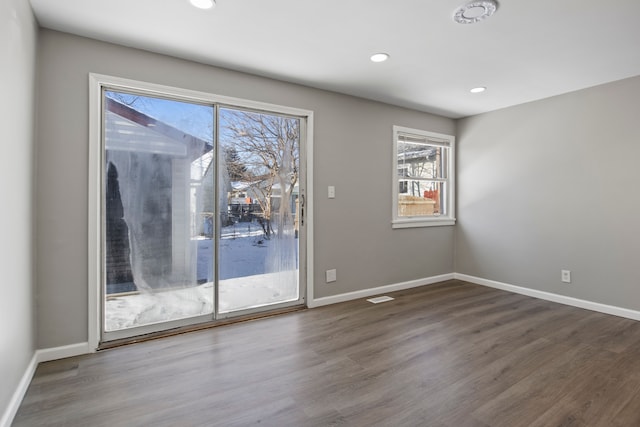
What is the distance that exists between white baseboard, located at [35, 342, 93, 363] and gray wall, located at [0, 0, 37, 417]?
13cm

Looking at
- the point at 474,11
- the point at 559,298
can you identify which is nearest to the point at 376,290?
the point at 559,298

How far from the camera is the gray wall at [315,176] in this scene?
2.35m

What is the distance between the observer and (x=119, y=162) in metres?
2.64

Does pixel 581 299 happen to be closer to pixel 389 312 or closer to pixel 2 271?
pixel 389 312

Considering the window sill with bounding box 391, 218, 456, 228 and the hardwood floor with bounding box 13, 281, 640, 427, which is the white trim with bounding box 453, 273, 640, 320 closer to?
the hardwood floor with bounding box 13, 281, 640, 427

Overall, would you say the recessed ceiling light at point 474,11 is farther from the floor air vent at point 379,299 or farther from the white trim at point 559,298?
the white trim at point 559,298

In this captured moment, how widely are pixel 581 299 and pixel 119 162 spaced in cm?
466

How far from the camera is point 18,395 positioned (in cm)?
183

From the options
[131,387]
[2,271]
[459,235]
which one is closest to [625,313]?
[459,235]

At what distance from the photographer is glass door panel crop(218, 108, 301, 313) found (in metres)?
3.11

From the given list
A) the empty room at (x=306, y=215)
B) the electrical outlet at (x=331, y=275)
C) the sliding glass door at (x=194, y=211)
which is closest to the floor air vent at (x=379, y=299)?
the empty room at (x=306, y=215)

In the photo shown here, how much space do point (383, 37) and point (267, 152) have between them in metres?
1.48

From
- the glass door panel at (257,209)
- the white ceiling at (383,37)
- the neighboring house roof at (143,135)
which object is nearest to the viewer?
the white ceiling at (383,37)

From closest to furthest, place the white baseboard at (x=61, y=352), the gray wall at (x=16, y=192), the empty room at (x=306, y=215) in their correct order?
the gray wall at (x=16, y=192)
the empty room at (x=306, y=215)
the white baseboard at (x=61, y=352)
